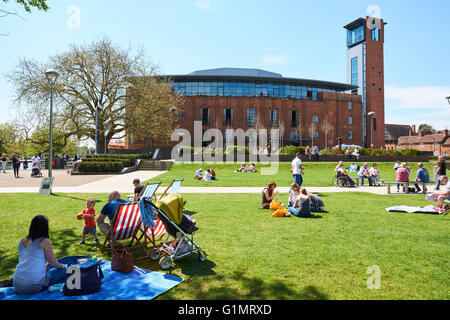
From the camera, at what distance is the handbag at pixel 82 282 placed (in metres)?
4.00

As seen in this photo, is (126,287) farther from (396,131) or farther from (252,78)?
(396,131)

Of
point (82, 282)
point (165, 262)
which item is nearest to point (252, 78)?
point (165, 262)

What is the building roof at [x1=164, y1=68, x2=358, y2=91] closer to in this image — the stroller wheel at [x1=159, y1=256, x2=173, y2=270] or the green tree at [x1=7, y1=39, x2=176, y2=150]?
the green tree at [x1=7, y1=39, x2=176, y2=150]

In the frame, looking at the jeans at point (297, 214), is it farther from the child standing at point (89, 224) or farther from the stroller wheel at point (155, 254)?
the child standing at point (89, 224)

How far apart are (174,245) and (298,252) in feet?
7.82

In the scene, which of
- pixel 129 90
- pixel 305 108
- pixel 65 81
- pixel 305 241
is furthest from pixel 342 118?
pixel 305 241

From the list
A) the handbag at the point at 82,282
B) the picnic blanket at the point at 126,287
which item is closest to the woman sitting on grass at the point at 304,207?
the picnic blanket at the point at 126,287

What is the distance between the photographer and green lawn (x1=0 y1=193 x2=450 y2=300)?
161 inches

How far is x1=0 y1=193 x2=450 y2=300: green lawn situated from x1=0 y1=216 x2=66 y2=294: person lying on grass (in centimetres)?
112

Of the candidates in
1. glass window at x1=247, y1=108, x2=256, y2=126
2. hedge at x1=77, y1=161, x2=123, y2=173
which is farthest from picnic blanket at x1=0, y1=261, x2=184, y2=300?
glass window at x1=247, y1=108, x2=256, y2=126
